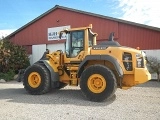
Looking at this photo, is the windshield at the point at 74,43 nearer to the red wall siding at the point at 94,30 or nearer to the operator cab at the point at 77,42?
the operator cab at the point at 77,42

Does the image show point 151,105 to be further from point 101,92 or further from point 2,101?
point 2,101

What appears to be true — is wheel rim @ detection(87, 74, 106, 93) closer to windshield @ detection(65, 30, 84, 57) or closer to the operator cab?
the operator cab

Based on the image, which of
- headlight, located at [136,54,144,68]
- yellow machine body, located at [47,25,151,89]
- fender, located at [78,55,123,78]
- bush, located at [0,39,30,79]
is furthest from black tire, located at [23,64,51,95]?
bush, located at [0,39,30,79]

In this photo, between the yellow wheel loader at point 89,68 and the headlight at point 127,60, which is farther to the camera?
the headlight at point 127,60

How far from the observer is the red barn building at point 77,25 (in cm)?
1591

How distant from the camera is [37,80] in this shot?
943 cm

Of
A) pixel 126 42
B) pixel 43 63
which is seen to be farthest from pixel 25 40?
pixel 43 63

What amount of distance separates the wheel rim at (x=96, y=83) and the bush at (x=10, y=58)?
10312 mm

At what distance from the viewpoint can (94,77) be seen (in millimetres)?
8172

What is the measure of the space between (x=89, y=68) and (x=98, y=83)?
62 centimetres

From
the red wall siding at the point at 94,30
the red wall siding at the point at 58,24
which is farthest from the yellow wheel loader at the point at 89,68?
the red wall siding at the point at 58,24

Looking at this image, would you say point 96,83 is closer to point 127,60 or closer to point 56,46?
point 127,60

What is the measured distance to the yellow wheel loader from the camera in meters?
8.00

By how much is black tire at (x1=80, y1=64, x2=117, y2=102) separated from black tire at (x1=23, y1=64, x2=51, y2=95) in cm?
166
